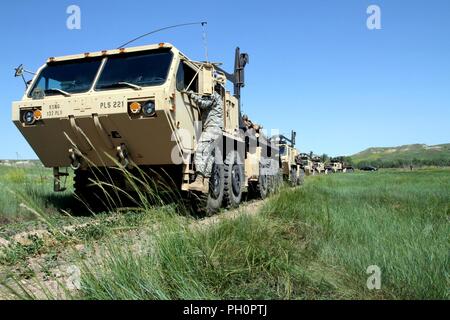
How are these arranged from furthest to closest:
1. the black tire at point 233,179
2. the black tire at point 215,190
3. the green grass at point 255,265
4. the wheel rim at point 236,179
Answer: the wheel rim at point 236,179 → the black tire at point 233,179 → the black tire at point 215,190 → the green grass at point 255,265

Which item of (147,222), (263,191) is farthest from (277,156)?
(147,222)

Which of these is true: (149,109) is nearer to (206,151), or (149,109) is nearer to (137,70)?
(137,70)

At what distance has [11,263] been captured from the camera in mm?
4004

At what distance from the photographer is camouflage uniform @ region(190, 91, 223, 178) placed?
268 inches

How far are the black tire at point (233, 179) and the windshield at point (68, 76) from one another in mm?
2988

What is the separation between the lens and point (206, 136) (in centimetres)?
714

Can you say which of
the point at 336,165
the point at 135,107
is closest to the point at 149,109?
the point at 135,107

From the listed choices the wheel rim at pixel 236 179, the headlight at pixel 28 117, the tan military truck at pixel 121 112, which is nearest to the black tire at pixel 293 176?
the wheel rim at pixel 236 179

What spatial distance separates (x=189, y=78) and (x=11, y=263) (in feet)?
14.1

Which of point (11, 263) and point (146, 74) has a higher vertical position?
point (146, 74)

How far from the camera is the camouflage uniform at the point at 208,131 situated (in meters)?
6.81

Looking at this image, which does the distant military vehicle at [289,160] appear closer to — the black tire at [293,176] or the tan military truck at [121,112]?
the black tire at [293,176]

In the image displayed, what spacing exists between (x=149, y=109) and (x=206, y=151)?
4.10 feet

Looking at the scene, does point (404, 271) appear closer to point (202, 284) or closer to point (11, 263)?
point (202, 284)
